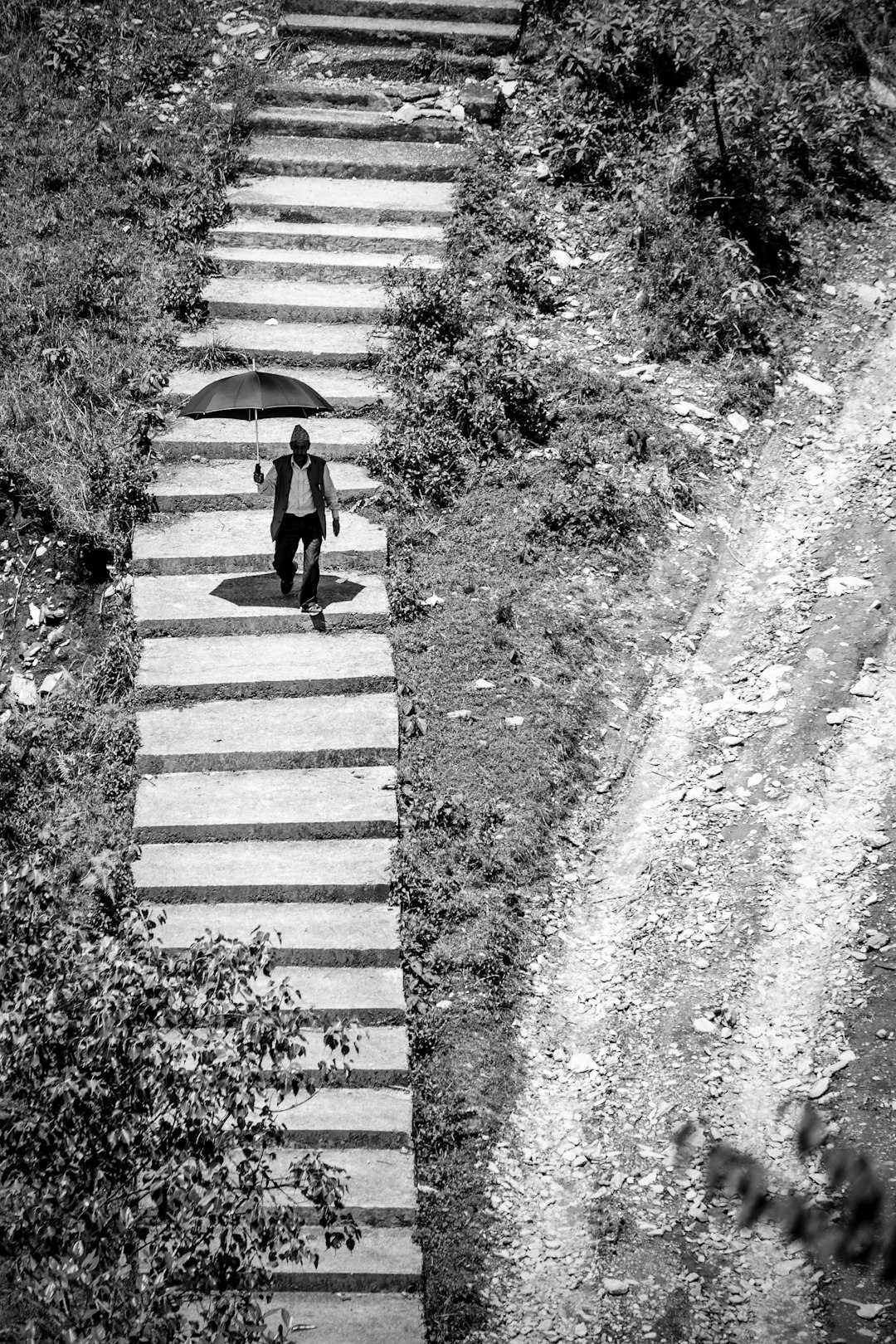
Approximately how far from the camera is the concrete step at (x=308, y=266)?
41.5 ft

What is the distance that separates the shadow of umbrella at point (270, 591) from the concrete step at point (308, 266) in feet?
13.1

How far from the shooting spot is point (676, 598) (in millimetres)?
10836

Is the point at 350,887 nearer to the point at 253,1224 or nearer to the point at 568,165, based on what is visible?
the point at 253,1224

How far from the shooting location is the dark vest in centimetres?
936

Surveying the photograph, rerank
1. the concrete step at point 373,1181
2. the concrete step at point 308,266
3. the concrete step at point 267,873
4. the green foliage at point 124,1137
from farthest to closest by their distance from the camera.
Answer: the concrete step at point 308,266 < the concrete step at point 267,873 < the concrete step at point 373,1181 < the green foliage at point 124,1137

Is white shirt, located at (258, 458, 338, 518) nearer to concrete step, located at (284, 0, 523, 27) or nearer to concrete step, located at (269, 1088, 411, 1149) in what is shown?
concrete step, located at (269, 1088, 411, 1149)

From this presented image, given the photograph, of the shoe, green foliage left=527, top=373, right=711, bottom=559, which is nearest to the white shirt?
the shoe

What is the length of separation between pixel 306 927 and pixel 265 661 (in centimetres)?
229

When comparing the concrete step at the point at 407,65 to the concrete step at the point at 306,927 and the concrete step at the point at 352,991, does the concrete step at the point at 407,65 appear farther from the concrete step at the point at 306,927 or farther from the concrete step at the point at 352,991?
the concrete step at the point at 352,991

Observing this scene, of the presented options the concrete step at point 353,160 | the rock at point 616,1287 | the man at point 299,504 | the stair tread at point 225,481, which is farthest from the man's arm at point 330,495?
the concrete step at point 353,160

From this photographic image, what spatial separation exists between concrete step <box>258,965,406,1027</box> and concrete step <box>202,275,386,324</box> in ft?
22.4

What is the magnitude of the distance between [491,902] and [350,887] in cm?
102

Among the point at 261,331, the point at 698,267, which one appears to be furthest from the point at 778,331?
the point at 261,331

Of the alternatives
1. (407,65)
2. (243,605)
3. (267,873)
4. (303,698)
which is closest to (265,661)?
(303,698)
